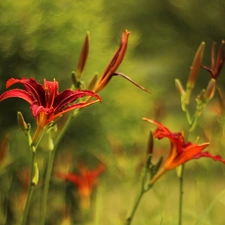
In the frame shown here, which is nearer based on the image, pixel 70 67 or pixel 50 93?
pixel 50 93

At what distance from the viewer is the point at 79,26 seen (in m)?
1.62

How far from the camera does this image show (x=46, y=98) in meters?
0.42

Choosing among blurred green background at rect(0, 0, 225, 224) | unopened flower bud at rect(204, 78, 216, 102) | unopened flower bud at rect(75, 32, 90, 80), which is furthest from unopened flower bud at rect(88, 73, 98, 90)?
blurred green background at rect(0, 0, 225, 224)

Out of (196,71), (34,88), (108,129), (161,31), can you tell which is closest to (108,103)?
(108,129)

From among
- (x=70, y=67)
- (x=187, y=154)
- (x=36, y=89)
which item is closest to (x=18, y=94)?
(x=36, y=89)

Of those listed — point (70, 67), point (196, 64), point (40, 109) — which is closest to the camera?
point (40, 109)

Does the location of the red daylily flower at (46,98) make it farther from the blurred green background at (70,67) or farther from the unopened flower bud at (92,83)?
the blurred green background at (70,67)

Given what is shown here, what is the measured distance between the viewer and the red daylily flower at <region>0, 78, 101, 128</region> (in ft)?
1.32

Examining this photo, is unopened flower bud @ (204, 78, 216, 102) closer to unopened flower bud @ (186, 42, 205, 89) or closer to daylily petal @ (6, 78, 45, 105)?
unopened flower bud @ (186, 42, 205, 89)

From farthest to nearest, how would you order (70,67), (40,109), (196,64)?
(70,67) < (196,64) < (40,109)

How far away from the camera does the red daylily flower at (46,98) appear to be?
403 millimetres

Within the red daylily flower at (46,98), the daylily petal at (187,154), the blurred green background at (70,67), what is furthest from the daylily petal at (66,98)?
the blurred green background at (70,67)

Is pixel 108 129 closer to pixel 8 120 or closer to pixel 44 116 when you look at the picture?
pixel 8 120

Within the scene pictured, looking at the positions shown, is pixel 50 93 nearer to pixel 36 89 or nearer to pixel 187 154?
pixel 36 89
